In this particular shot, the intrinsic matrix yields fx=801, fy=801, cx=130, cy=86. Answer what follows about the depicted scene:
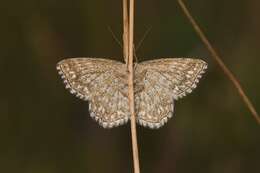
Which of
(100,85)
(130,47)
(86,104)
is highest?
(130,47)

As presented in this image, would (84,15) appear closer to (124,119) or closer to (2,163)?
(2,163)

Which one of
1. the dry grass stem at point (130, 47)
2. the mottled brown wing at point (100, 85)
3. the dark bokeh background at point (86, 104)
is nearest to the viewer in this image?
the dry grass stem at point (130, 47)

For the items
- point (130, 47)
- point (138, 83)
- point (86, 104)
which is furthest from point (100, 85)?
point (86, 104)

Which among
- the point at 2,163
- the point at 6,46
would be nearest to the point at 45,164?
the point at 2,163

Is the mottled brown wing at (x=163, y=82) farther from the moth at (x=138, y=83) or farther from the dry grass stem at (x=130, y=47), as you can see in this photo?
the dry grass stem at (x=130, y=47)

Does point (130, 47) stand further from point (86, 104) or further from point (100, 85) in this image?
point (86, 104)

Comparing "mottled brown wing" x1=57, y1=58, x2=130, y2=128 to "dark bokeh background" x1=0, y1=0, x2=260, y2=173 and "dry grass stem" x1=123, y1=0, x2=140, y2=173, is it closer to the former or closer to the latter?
"dry grass stem" x1=123, y1=0, x2=140, y2=173

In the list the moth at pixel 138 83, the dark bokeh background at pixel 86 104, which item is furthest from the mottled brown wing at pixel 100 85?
the dark bokeh background at pixel 86 104

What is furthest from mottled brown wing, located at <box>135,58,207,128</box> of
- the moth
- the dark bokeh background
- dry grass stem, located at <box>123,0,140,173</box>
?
the dark bokeh background
